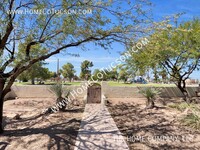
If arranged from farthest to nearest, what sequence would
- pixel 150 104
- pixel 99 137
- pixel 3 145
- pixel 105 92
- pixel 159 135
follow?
pixel 105 92 < pixel 150 104 < pixel 159 135 < pixel 99 137 < pixel 3 145

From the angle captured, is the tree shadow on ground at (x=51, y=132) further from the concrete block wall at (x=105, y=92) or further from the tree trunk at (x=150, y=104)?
the concrete block wall at (x=105, y=92)

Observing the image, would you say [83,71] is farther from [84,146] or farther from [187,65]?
[84,146]

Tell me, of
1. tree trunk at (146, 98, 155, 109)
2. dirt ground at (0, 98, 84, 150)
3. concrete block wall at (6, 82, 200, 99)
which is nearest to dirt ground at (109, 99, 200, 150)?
dirt ground at (0, 98, 84, 150)

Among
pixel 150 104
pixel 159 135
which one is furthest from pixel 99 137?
pixel 150 104

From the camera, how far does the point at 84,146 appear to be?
548 cm

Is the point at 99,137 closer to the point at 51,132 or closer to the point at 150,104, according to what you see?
the point at 51,132

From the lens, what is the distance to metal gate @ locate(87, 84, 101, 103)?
16.2 metres

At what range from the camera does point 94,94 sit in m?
16.8

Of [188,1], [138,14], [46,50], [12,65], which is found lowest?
[12,65]

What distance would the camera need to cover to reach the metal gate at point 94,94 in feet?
53.2

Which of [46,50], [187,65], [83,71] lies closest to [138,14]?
[46,50]

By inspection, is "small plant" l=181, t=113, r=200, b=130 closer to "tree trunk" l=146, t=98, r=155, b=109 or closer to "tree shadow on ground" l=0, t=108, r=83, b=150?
"tree trunk" l=146, t=98, r=155, b=109

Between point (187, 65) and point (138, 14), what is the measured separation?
9480mm

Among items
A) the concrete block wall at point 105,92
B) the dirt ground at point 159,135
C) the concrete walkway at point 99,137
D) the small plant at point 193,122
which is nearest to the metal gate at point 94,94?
the concrete block wall at point 105,92
